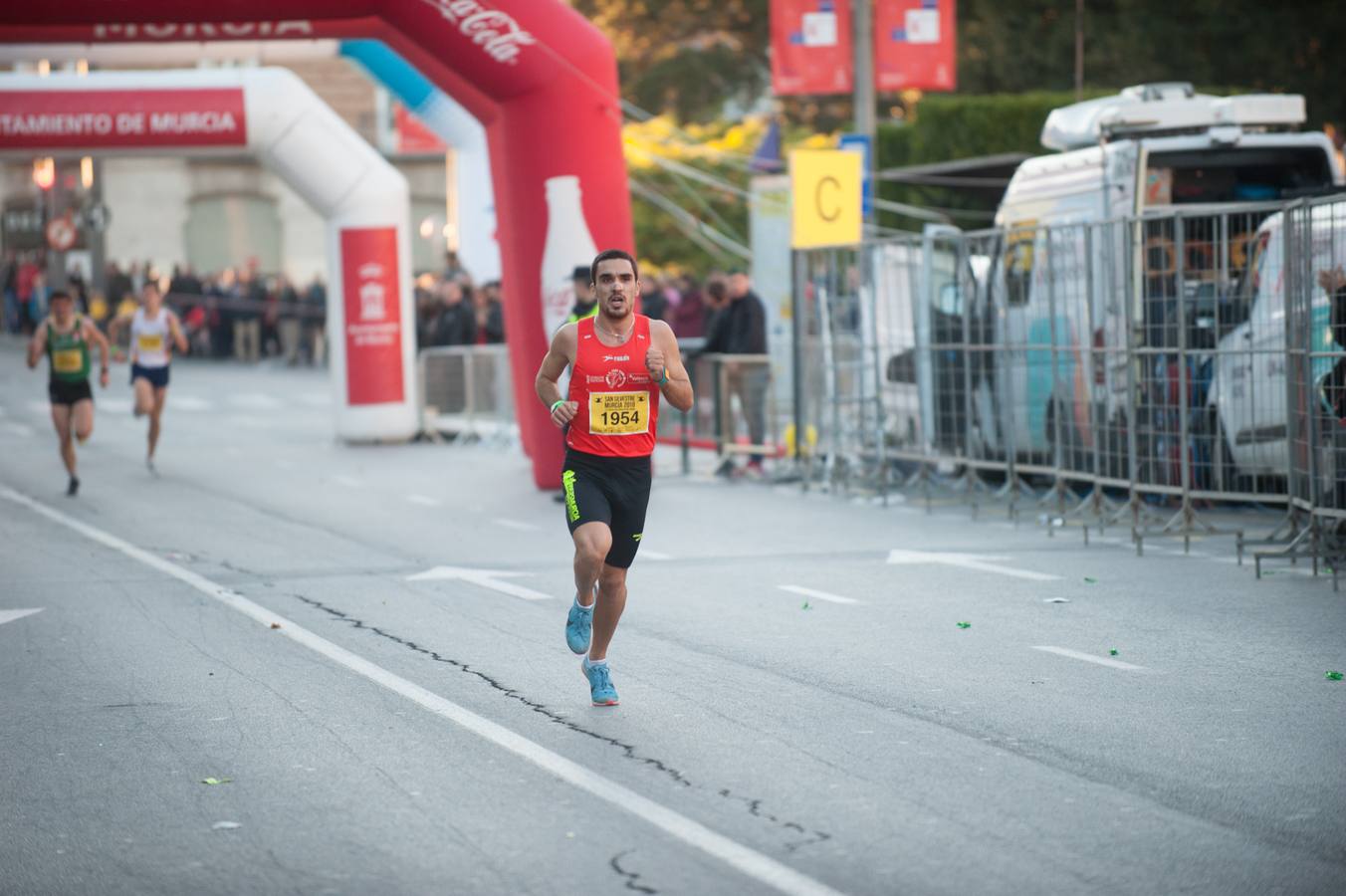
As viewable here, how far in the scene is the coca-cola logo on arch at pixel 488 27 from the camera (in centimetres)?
1792

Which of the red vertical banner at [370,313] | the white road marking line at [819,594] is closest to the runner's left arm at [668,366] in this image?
the white road marking line at [819,594]

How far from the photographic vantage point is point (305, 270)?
60.5 meters

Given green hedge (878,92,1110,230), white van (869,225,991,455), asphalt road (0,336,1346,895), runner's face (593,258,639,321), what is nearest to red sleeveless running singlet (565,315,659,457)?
runner's face (593,258,639,321)

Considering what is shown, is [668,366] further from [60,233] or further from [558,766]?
[60,233]

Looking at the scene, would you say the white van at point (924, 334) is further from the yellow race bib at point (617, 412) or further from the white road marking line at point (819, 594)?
the yellow race bib at point (617, 412)

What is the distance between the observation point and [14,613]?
1177 centimetres

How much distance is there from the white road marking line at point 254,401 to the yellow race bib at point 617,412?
974 inches

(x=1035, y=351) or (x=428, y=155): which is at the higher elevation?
(x=428, y=155)

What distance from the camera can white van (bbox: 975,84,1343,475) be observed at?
14844 mm

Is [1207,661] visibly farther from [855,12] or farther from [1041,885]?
[855,12]

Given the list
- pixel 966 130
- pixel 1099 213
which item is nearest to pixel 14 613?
pixel 1099 213

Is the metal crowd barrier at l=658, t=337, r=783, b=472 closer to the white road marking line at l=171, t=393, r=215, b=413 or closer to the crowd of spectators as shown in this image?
the crowd of spectators

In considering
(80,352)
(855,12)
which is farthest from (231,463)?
(855,12)

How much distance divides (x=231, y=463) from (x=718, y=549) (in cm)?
982
